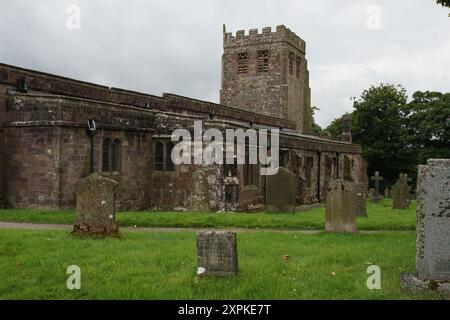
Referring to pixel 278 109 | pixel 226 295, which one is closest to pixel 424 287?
pixel 226 295

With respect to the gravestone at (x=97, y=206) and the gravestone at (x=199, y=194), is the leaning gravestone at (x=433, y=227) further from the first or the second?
the gravestone at (x=199, y=194)

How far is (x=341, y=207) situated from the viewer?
11.4 metres

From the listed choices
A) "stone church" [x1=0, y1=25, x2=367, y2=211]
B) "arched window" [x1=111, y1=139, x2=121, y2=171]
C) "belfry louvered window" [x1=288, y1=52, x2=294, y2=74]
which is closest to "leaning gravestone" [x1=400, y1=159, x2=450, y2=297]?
"stone church" [x1=0, y1=25, x2=367, y2=211]

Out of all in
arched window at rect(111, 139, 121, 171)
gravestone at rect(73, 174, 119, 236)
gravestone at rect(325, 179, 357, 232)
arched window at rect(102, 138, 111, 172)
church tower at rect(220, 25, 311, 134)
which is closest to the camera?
gravestone at rect(73, 174, 119, 236)

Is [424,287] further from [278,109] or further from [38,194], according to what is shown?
[278,109]

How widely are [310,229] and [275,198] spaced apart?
10.3ft

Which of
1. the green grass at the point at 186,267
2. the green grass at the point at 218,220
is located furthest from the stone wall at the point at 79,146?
the green grass at the point at 186,267

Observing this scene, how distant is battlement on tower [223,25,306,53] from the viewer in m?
40.0

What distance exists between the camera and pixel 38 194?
1638cm

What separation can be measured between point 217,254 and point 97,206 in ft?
13.5

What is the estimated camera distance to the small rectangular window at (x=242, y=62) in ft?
134

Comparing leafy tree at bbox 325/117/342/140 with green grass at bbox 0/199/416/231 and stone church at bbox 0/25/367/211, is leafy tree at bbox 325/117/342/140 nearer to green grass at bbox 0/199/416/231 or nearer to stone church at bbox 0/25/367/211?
stone church at bbox 0/25/367/211

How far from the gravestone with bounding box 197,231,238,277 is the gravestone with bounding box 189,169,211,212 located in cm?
926

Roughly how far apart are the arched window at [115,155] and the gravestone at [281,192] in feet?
19.9
